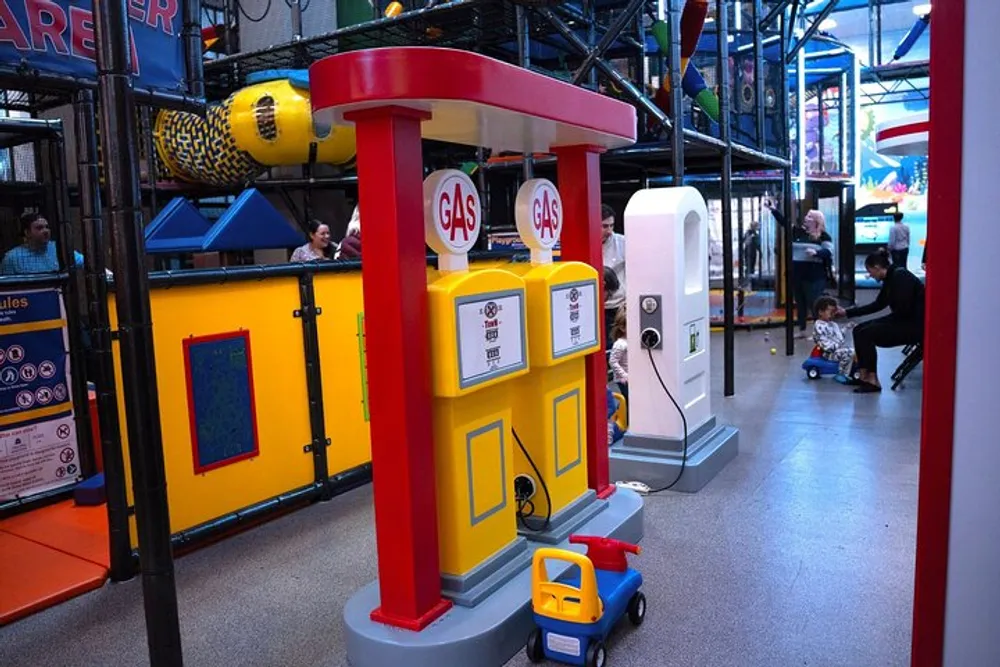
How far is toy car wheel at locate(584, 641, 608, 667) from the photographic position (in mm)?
2844

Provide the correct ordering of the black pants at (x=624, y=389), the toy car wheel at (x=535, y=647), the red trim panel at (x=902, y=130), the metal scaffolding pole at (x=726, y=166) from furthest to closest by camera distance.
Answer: the metal scaffolding pole at (x=726, y=166) → the black pants at (x=624, y=389) → the red trim panel at (x=902, y=130) → the toy car wheel at (x=535, y=647)

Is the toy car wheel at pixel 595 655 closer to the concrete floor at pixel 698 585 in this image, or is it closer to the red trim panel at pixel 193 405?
the concrete floor at pixel 698 585

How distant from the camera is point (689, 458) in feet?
16.0

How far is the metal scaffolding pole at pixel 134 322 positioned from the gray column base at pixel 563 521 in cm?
172

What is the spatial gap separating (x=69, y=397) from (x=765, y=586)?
3.86 m

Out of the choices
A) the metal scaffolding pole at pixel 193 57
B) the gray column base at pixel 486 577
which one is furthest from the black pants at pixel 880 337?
the metal scaffolding pole at pixel 193 57

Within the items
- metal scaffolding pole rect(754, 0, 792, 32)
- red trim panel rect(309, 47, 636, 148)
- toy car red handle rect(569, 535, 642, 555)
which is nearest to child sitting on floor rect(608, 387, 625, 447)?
toy car red handle rect(569, 535, 642, 555)

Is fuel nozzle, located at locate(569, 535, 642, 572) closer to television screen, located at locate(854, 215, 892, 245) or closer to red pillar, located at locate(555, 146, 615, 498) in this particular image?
red pillar, located at locate(555, 146, 615, 498)

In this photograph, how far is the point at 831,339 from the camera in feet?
26.5

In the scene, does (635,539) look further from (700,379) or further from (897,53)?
(897,53)

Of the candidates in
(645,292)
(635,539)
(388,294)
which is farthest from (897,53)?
(388,294)

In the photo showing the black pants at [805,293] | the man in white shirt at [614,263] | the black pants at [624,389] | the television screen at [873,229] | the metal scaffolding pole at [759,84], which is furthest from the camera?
the television screen at [873,229]

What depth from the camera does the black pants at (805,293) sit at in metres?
10.8

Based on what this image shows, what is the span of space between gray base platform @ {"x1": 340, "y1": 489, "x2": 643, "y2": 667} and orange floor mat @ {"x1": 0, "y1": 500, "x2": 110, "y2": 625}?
142cm
